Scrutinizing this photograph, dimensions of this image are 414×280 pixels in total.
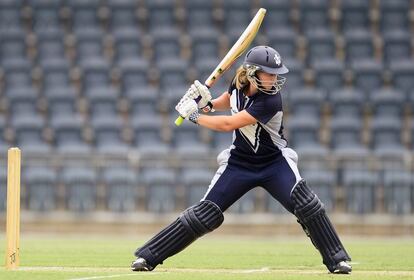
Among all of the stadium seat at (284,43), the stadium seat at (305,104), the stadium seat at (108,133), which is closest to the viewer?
the stadium seat at (108,133)

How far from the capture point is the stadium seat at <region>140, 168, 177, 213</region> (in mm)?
18281

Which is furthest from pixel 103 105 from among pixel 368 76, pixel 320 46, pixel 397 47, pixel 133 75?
pixel 397 47

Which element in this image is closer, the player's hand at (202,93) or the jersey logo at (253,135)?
the player's hand at (202,93)

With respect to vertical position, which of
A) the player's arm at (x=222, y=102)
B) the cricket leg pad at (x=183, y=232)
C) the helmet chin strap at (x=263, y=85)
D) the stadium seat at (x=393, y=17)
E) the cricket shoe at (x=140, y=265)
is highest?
the stadium seat at (x=393, y=17)

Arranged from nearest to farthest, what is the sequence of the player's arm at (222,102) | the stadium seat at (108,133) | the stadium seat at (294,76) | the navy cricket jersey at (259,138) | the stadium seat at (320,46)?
the navy cricket jersey at (259,138)
the player's arm at (222,102)
the stadium seat at (108,133)
the stadium seat at (294,76)
the stadium seat at (320,46)

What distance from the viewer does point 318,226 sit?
937 centimetres

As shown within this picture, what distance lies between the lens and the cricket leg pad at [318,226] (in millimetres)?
9312

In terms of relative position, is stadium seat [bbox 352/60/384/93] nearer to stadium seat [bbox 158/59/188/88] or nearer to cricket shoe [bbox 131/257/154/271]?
stadium seat [bbox 158/59/188/88]

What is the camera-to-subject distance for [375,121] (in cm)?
2033

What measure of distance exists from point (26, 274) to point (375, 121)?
12.6m

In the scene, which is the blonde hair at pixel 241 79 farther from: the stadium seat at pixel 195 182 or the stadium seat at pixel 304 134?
the stadium seat at pixel 304 134

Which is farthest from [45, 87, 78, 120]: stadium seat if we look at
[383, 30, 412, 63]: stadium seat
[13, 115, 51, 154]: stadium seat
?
[383, 30, 412, 63]: stadium seat

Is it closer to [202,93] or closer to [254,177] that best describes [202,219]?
[254,177]

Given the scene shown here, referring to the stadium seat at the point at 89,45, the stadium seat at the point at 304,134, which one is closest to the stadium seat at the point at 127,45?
the stadium seat at the point at 89,45
